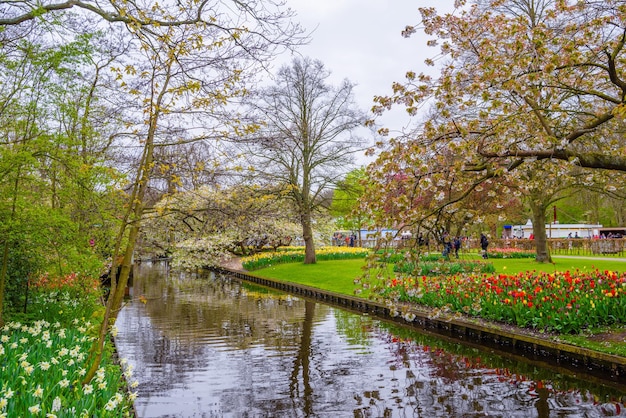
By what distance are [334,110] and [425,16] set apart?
1843cm

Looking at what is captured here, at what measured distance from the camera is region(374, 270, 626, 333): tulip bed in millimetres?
9266

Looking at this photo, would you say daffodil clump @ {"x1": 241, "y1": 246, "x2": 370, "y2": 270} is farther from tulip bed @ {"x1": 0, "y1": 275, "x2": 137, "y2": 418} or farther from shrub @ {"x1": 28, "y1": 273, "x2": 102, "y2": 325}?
tulip bed @ {"x1": 0, "y1": 275, "x2": 137, "y2": 418}

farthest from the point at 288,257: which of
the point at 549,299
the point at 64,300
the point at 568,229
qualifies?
the point at 568,229

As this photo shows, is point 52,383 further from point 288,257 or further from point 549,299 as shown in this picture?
point 288,257

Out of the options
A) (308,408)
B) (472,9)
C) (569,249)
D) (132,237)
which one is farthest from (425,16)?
(569,249)

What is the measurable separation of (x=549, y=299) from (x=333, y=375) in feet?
14.6

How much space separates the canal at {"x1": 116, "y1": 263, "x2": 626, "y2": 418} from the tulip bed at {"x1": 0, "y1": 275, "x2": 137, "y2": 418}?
110 cm

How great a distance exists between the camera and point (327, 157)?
83.9 feet

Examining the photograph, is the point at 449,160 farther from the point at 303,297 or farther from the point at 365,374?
the point at 303,297

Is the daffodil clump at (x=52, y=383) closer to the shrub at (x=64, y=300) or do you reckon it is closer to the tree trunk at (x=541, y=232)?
the shrub at (x=64, y=300)

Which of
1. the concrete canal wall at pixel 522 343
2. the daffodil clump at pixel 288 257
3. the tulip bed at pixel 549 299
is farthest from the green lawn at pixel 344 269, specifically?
the tulip bed at pixel 549 299

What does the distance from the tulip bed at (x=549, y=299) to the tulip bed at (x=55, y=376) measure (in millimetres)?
4479

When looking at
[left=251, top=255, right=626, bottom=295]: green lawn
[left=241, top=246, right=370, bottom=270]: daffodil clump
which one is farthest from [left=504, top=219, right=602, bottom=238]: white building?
[left=251, top=255, right=626, bottom=295]: green lawn

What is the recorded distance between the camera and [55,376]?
4.98 meters
